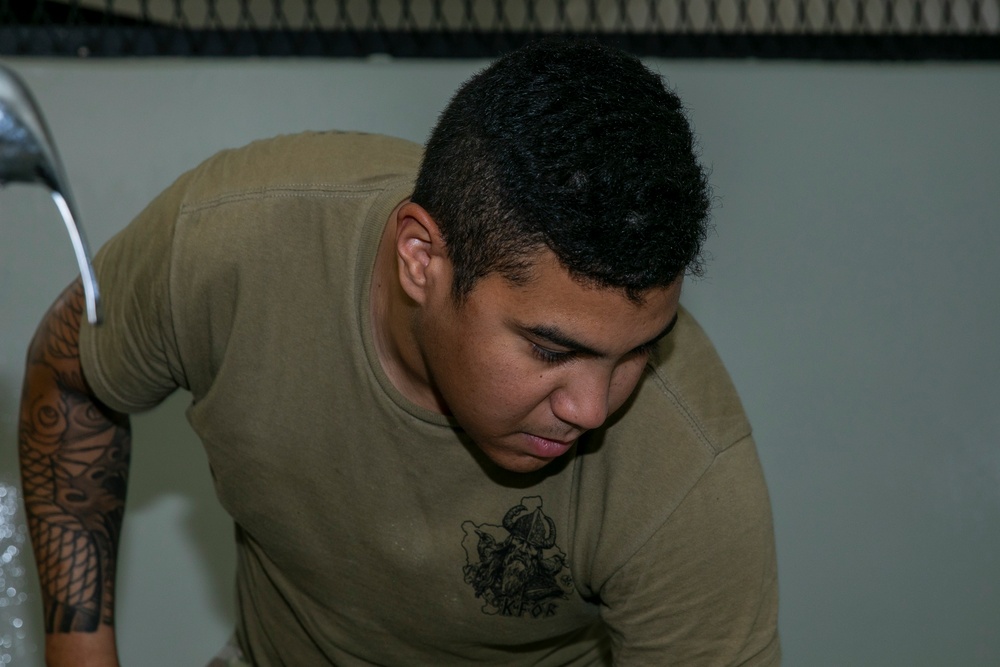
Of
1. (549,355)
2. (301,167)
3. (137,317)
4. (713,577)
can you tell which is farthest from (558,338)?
(137,317)

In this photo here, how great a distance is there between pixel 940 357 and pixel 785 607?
455 millimetres

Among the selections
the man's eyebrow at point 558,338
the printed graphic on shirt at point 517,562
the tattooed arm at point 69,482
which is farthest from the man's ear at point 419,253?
the tattooed arm at point 69,482

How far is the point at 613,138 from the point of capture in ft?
2.56

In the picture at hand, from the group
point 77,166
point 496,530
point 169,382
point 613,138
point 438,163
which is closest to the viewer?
point 613,138

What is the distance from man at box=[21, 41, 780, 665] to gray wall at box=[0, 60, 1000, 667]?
53cm

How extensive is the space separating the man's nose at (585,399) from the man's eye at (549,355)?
2cm

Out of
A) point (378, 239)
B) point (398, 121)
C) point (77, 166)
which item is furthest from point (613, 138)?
point (77, 166)

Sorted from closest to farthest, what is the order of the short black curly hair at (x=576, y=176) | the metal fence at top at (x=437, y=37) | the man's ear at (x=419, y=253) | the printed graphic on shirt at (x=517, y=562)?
1. the short black curly hair at (x=576, y=176)
2. the man's ear at (x=419, y=253)
3. the printed graphic on shirt at (x=517, y=562)
4. the metal fence at top at (x=437, y=37)

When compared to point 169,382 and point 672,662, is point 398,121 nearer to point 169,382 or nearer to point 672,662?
point 169,382

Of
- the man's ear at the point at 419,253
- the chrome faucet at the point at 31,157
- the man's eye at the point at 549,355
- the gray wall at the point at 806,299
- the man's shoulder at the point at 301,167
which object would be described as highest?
the chrome faucet at the point at 31,157

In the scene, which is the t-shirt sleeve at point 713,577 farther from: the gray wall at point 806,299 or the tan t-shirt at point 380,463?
the gray wall at point 806,299

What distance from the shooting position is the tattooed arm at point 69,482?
44.8 inches

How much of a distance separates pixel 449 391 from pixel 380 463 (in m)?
0.14

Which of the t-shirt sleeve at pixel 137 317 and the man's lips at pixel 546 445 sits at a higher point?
the t-shirt sleeve at pixel 137 317
